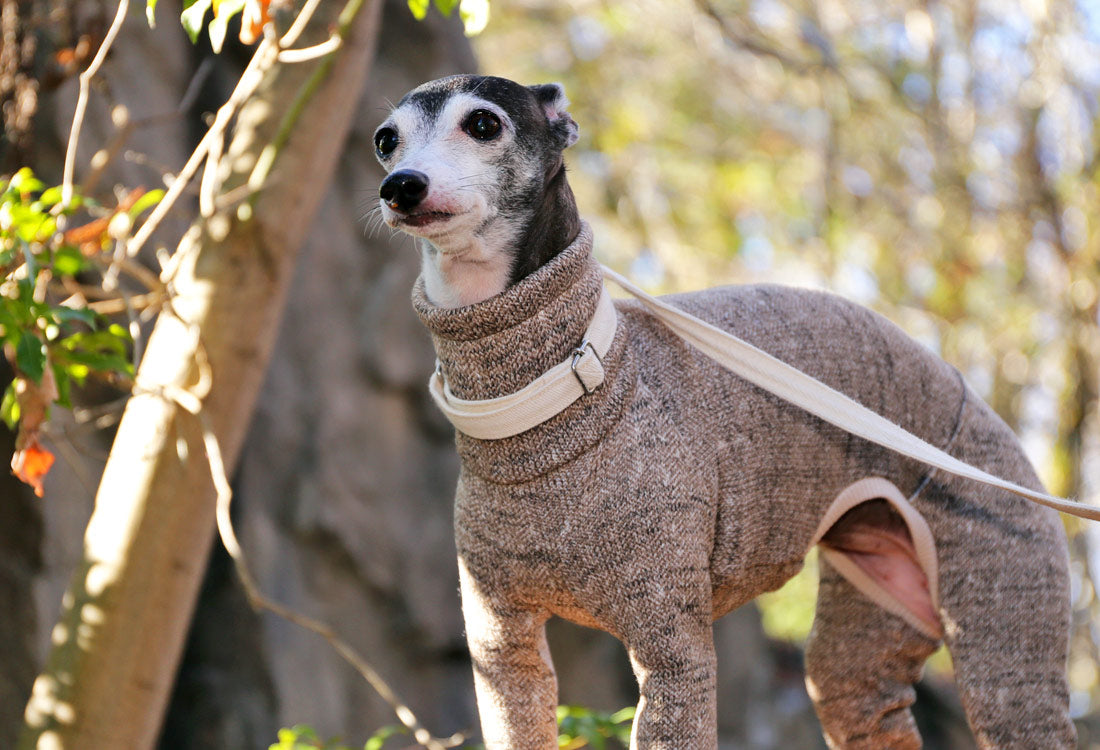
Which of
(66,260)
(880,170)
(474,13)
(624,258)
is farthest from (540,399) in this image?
(624,258)

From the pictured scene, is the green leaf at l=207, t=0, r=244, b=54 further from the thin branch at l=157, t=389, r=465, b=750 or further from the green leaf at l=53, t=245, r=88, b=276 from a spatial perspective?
the thin branch at l=157, t=389, r=465, b=750

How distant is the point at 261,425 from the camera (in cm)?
494

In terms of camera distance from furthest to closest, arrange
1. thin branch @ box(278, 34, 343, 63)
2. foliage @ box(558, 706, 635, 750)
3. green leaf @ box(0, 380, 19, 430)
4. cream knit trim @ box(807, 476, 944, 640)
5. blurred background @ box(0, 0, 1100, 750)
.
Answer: blurred background @ box(0, 0, 1100, 750), foliage @ box(558, 706, 635, 750), thin branch @ box(278, 34, 343, 63), green leaf @ box(0, 380, 19, 430), cream knit trim @ box(807, 476, 944, 640)

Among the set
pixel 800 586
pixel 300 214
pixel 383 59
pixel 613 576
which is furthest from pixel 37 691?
pixel 800 586

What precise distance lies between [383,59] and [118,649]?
150 inches

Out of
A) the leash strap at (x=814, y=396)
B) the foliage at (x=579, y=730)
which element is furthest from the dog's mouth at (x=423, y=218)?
the foliage at (x=579, y=730)

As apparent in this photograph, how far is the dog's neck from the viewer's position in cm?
177

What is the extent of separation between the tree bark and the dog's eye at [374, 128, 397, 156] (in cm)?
68

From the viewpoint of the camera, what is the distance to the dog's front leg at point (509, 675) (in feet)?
5.96

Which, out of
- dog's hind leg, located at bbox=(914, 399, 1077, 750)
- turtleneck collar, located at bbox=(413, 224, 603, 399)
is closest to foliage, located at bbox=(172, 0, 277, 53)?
turtleneck collar, located at bbox=(413, 224, 603, 399)

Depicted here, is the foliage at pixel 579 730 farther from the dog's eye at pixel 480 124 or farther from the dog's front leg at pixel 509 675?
the dog's eye at pixel 480 124

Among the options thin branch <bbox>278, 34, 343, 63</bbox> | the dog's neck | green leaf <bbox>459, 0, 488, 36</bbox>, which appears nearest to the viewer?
the dog's neck

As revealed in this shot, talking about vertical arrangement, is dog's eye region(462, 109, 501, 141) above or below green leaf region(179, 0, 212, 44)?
below

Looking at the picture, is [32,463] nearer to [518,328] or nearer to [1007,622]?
[518,328]
